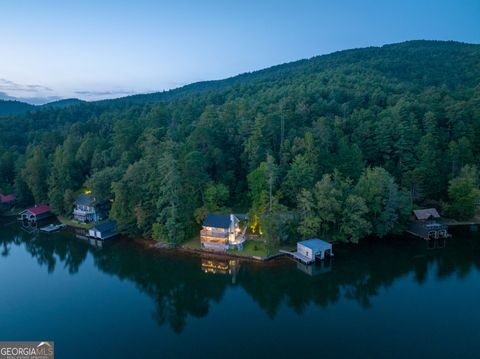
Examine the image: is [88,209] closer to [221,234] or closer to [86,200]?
[86,200]

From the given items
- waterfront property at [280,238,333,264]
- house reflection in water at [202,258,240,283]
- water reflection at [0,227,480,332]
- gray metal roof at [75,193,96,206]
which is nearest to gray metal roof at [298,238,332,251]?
waterfront property at [280,238,333,264]

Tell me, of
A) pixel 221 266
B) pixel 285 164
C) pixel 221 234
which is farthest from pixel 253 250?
pixel 285 164

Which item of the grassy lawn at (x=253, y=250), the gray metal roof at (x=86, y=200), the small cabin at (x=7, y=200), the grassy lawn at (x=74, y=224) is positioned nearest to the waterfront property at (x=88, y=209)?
the gray metal roof at (x=86, y=200)

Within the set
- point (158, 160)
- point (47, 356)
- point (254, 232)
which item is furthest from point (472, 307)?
point (158, 160)

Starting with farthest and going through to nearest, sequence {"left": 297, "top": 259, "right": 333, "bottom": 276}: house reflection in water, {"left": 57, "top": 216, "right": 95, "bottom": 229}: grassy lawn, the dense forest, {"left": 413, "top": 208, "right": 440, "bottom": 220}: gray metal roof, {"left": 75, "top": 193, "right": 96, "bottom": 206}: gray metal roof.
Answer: {"left": 75, "top": 193, "right": 96, "bottom": 206}: gray metal roof < {"left": 57, "top": 216, "right": 95, "bottom": 229}: grassy lawn < {"left": 413, "top": 208, "right": 440, "bottom": 220}: gray metal roof < the dense forest < {"left": 297, "top": 259, "right": 333, "bottom": 276}: house reflection in water

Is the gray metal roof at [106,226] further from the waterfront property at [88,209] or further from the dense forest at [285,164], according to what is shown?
the waterfront property at [88,209]
